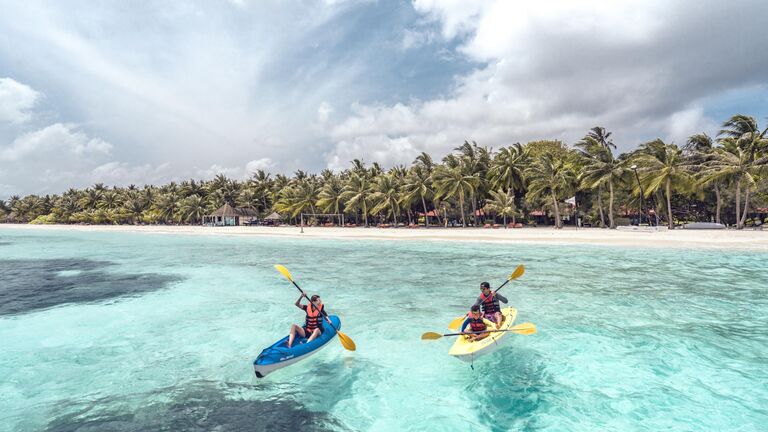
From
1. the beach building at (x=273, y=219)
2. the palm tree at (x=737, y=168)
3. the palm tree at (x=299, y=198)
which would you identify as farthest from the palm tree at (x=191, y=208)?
the palm tree at (x=737, y=168)

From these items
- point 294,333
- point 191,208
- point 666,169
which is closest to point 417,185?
point 666,169

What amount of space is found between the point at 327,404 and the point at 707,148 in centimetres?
4948

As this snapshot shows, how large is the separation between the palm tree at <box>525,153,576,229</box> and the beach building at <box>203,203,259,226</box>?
49.5 meters

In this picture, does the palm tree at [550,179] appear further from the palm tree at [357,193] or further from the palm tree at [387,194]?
the palm tree at [357,193]

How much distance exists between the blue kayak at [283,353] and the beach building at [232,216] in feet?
220

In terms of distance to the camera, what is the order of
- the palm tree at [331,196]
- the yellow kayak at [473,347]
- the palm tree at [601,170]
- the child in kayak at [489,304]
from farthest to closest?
the palm tree at [331,196] → the palm tree at [601,170] → the child in kayak at [489,304] → the yellow kayak at [473,347]

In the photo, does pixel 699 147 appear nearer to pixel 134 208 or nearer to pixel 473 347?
pixel 473 347

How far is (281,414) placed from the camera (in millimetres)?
6848

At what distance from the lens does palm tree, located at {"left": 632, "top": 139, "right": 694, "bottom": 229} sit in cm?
3766

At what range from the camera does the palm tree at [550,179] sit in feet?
145

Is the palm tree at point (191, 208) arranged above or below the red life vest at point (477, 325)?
above

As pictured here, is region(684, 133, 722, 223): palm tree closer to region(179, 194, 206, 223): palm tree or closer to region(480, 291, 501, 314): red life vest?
region(480, 291, 501, 314): red life vest

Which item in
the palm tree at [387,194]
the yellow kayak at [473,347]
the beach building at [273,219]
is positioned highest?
the palm tree at [387,194]

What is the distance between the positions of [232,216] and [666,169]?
63460 mm
